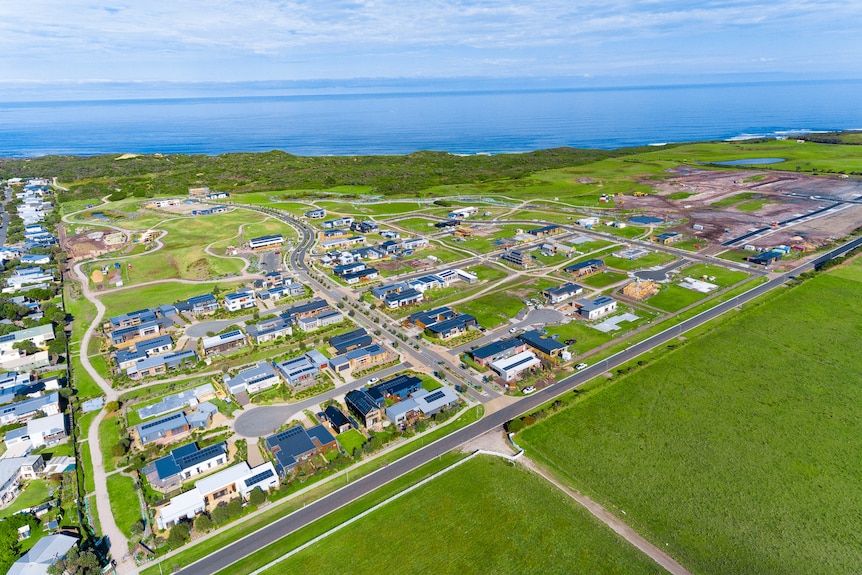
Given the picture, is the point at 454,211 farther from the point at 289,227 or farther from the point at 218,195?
the point at 218,195

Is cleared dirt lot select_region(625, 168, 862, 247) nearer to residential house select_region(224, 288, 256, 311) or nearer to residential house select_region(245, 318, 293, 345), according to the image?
residential house select_region(245, 318, 293, 345)

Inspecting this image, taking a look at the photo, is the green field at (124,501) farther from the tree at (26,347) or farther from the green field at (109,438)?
the tree at (26,347)

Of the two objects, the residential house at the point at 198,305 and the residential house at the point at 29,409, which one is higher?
the residential house at the point at 198,305

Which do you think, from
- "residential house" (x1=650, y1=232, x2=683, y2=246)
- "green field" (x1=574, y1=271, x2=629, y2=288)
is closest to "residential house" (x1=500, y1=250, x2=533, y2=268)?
"green field" (x1=574, y1=271, x2=629, y2=288)

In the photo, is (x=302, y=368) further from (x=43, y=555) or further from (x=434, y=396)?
(x=43, y=555)

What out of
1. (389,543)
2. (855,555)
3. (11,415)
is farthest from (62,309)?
(855,555)

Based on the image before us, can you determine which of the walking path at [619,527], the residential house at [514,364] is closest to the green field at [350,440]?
the walking path at [619,527]

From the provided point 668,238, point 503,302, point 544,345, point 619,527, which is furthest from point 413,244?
point 619,527
